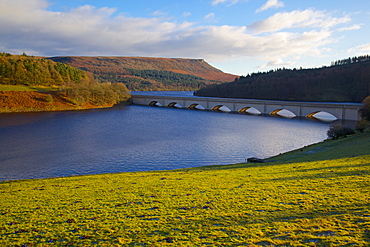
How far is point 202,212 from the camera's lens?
30.8 feet

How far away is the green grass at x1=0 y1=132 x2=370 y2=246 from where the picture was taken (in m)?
7.36

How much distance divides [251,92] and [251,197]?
141637 millimetres

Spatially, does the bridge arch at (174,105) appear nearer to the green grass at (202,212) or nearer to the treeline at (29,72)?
the treeline at (29,72)

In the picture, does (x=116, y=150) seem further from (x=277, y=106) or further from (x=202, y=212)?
(x=277, y=106)

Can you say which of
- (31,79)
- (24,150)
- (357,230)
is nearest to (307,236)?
(357,230)

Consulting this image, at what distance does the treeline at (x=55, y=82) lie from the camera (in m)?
94.9

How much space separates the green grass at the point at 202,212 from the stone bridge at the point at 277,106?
66.8 metres

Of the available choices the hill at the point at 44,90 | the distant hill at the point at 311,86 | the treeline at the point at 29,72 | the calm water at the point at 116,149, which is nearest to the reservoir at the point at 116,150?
the calm water at the point at 116,149

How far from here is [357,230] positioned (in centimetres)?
722

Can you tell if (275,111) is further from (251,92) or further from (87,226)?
(87,226)

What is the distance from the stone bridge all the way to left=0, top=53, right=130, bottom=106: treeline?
60.1ft

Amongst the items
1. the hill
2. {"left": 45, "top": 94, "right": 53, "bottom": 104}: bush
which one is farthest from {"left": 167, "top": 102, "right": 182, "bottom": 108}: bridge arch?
{"left": 45, "top": 94, "right": 53, "bottom": 104}: bush

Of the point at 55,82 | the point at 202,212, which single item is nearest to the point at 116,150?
the point at 202,212

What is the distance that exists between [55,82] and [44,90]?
61.1 ft
